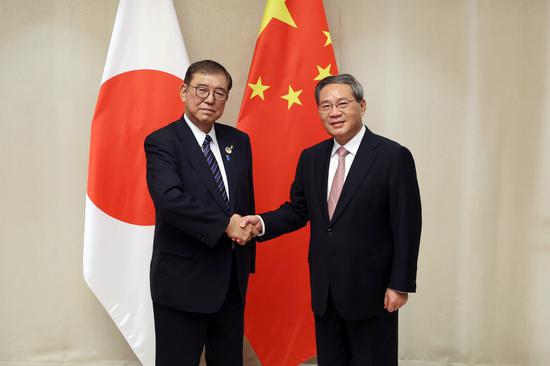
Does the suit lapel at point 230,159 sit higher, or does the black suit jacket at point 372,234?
the suit lapel at point 230,159

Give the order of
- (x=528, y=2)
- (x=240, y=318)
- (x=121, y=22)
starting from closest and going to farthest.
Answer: (x=240, y=318) → (x=121, y=22) → (x=528, y=2)

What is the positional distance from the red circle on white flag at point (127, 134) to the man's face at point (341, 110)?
1.11 m

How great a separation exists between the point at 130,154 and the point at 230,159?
884mm

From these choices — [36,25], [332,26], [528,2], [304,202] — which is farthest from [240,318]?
[528,2]

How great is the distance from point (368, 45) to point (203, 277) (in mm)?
1892

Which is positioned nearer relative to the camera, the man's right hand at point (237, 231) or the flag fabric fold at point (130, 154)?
the man's right hand at point (237, 231)

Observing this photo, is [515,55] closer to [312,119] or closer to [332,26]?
[332,26]

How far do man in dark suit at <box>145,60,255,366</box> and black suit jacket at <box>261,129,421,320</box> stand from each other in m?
0.38

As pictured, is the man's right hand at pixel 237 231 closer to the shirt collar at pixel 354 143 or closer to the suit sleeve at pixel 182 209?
the suit sleeve at pixel 182 209

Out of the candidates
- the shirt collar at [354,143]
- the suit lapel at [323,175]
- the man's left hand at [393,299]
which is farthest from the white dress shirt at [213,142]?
the man's left hand at [393,299]

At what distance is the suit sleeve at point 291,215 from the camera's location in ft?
7.27

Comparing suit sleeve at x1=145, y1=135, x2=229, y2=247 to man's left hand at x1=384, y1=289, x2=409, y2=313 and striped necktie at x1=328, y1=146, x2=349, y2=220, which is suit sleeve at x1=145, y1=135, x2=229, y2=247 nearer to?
striped necktie at x1=328, y1=146, x2=349, y2=220

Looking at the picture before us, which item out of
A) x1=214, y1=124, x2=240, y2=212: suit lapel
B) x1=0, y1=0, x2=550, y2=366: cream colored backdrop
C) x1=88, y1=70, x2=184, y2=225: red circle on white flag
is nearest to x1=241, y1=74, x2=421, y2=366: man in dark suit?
x1=214, y1=124, x2=240, y2=212: suit lapel

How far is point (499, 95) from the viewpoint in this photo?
3.10 meters
